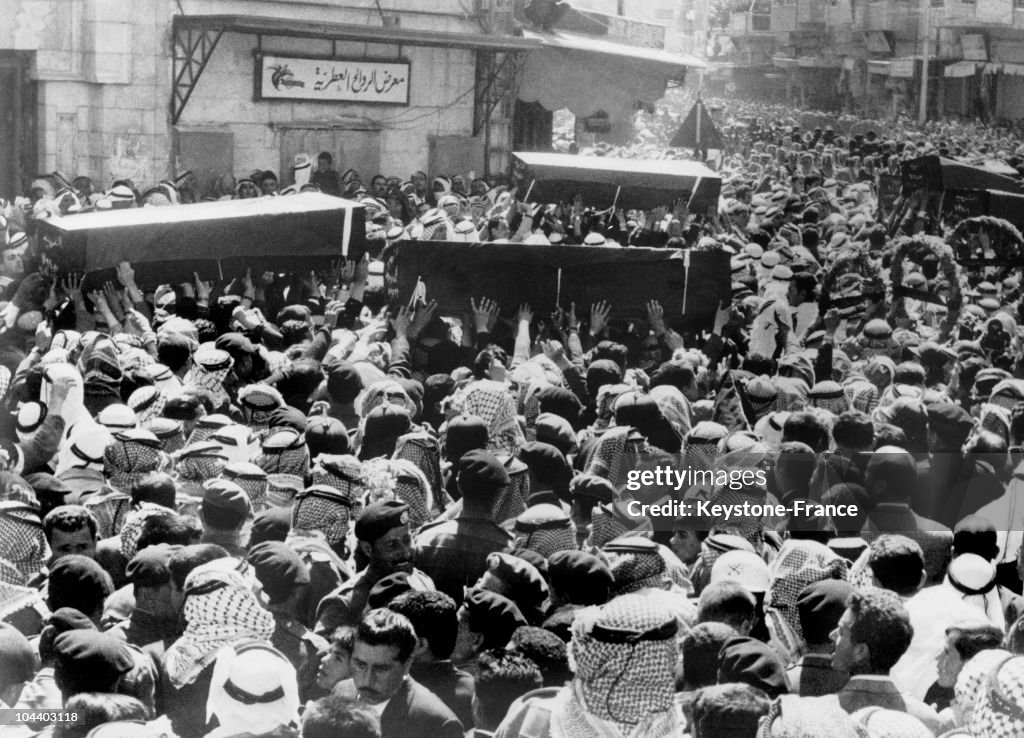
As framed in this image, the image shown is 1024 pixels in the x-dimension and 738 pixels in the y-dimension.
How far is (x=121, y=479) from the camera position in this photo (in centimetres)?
596

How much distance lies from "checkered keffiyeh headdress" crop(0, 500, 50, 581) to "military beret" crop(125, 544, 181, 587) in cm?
69

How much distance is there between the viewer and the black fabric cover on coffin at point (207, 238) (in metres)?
9.33

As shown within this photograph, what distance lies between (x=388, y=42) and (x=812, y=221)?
7079 millimetres

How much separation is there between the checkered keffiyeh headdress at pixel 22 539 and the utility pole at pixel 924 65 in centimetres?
3370

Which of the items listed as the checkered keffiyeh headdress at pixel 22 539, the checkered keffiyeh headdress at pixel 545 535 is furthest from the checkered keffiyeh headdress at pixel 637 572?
the checkered keffiyeh headdress at pixel 22 539

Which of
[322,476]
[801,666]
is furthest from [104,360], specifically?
[801,666]

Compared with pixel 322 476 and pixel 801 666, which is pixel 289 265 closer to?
pixel 322 476

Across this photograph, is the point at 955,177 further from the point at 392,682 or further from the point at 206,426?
the point at 392,682

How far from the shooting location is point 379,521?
5.04 meters

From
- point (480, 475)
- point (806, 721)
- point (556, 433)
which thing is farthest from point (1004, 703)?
point (556, 433)

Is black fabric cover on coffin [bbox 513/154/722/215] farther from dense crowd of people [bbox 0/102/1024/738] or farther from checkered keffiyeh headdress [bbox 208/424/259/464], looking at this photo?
checkered keffiyeh headdress [bbox 208/424/259/464]

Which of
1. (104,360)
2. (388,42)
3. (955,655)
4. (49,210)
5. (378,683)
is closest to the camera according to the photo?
(378,683)

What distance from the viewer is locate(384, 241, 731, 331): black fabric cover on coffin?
10.0 m

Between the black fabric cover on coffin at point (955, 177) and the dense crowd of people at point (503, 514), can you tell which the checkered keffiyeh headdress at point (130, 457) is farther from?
the black fabric cover on coffin at point (955, 177)
